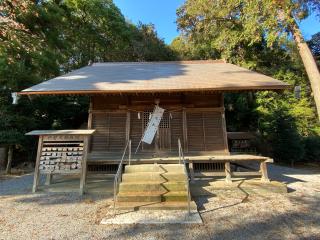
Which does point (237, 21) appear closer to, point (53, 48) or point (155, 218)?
point (53, 48)

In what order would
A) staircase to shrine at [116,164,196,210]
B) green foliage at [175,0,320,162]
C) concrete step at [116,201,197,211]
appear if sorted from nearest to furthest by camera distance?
concrete step at [116,201,197,211] → staircase to shrine at [116,164,196,210] → green foliage at [175,0,320,162]

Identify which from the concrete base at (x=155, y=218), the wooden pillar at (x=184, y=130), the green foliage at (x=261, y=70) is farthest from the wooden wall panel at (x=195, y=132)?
the green foliage at (x=261, y=70)

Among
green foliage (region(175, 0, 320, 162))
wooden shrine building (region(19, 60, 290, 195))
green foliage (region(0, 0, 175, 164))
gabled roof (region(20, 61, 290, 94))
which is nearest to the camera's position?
gabled roof (region(20, 61, 290, 94))

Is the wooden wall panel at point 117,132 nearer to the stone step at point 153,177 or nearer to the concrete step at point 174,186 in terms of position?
the stone step at point 153,177

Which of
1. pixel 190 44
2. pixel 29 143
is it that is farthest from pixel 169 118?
pixel 190 44

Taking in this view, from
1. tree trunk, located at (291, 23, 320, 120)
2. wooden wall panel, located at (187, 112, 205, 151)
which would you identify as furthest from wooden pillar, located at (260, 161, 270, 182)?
tree trunk, located at (291, 23, 320, 120)

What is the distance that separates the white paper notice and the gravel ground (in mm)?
3052

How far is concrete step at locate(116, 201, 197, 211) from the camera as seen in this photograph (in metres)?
5.53

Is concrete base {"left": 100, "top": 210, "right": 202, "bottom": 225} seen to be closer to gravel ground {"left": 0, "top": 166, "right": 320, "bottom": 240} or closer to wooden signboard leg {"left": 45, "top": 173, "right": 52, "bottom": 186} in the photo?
gravel ground {"left": 0, "top": 166, "right": 320, "bottom": 240}

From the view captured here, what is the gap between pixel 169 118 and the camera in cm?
932

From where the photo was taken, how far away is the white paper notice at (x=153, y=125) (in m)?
9.16

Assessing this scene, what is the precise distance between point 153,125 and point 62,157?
3419 millimetres

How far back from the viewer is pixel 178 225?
4.79 meters

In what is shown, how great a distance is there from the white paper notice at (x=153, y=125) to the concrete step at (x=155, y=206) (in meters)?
3.61
